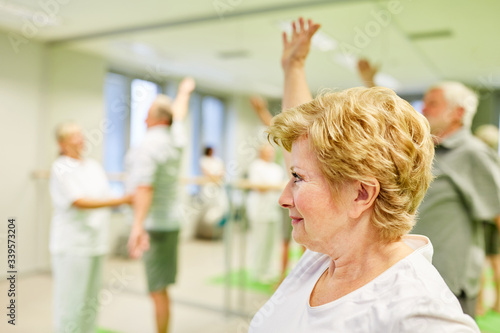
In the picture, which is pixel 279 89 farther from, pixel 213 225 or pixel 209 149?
pixel 213 225

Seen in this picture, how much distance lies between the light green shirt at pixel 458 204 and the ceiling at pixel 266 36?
964 mm

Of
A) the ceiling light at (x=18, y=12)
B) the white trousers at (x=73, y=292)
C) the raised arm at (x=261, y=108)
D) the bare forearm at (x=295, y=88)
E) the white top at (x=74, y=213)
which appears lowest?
the white trousers at (x=73, y=292)

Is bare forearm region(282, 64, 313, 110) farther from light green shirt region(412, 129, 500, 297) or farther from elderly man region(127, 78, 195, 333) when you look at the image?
elderly man region(127, 78, 195, 333)

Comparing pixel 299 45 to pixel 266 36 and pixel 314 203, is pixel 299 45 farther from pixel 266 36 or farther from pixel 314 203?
pixel 266 36

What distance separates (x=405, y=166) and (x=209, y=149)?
8.66ft

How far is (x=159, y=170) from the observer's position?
2.45m

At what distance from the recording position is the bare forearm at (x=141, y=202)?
2342 mm

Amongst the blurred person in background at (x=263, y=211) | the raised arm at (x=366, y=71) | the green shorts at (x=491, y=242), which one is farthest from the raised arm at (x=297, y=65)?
the green shorts at (x=491, y=242)

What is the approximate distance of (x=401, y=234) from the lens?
0.69m

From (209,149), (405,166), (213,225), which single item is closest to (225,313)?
(213,225)

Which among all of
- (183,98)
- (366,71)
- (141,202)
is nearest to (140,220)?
(141,202)

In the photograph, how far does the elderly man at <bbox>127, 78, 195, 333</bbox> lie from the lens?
2.38m

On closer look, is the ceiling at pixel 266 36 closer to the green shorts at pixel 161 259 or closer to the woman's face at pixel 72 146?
the woman's face at pixel 72 146

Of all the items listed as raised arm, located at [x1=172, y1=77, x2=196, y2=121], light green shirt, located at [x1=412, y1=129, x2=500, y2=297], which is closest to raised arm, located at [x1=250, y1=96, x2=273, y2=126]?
raised arm, located at [x1=172, y1=77, x2=196, y2=121]
